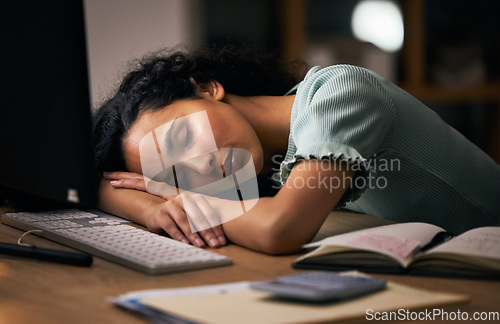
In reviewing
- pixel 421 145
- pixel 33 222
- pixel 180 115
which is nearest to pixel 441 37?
pixel 421 145

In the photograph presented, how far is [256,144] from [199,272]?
50cm

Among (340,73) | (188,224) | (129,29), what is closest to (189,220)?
(188,224)

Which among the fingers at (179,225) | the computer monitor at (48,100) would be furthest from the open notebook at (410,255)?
the computer monitor at (48,100)

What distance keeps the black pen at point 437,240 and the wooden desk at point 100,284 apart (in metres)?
0.10

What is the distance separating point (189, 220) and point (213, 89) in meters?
0.47

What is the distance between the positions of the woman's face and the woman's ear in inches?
4.0

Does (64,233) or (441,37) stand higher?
(441,37)

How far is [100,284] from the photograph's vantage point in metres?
0.71

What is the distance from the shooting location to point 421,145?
1159 millimetres

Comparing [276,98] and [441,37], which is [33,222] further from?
[441,37]

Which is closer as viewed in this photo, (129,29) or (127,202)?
(127,202)

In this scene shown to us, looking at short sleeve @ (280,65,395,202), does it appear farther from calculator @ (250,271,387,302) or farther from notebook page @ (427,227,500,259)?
calculator @ (250,271,387,302)

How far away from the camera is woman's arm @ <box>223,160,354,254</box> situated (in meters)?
0.88

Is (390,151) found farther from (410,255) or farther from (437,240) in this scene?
(410,255)
